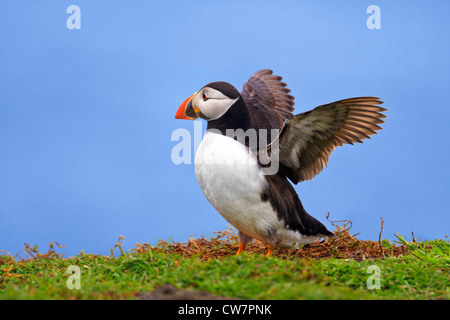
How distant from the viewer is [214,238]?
6.91 metres

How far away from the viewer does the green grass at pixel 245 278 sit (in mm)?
3445

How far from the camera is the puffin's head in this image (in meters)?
5.56

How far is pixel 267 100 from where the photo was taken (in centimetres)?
688

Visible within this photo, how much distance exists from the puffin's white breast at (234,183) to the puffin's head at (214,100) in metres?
0.29

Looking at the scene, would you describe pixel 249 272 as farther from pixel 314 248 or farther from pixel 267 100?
pixel 267 100

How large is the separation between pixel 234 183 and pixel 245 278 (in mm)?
1660

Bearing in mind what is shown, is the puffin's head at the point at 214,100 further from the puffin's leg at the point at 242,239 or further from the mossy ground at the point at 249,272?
the mossy ground at the point at 249,272

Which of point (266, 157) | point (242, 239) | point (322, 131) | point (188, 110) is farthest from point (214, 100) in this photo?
point (242, 239)

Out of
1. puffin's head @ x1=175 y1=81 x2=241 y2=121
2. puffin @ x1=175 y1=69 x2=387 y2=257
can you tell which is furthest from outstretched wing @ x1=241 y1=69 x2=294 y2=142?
puffin's head @ x1=175 y1=81 x2=241 y2=121

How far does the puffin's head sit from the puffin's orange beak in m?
0.01

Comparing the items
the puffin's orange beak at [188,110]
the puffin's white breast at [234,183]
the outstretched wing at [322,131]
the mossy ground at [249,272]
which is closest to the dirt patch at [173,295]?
the mossy ground at [249,272]

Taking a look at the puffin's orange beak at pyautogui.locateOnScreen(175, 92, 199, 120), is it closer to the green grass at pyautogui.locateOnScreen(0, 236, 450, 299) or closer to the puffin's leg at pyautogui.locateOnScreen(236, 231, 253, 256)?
the puffin's leg at pyautogui.locateOnScreen(236, 231, 253, 256)
